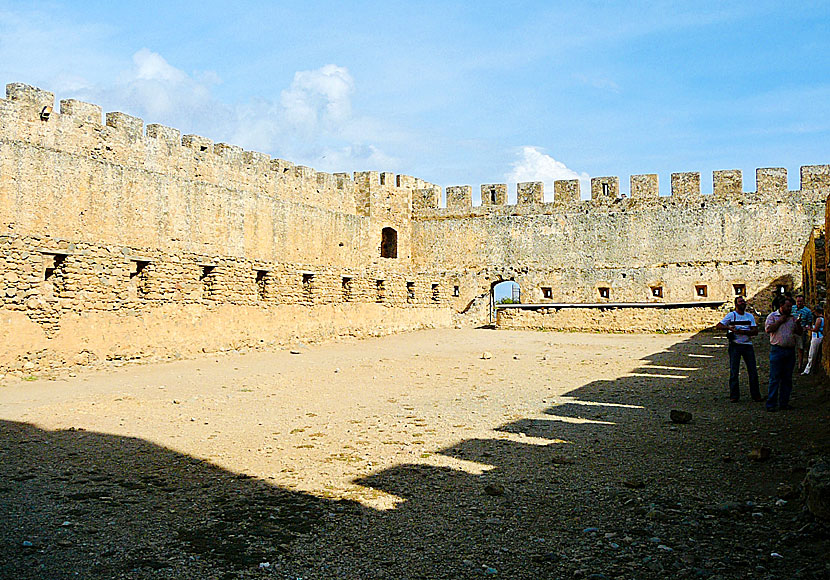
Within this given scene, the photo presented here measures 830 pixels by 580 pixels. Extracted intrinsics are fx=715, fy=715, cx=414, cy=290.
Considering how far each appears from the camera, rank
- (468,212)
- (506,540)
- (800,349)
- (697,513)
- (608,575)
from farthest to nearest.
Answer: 1. (468,212)
2. (800,349)
3. (697,513)
4. (506,540)
5. (608,575)

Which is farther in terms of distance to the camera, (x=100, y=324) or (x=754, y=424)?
(x=100, y=324)

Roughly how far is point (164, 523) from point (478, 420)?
4.40m

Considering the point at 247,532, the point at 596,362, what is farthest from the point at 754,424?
the point at 596,362

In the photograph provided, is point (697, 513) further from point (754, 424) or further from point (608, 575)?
point (754, 424)

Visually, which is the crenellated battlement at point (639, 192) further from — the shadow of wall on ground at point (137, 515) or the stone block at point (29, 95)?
the shadow of wall on ground at point (137, 515)

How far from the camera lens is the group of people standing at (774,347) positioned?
8250mm

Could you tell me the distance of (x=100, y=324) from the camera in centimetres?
1327

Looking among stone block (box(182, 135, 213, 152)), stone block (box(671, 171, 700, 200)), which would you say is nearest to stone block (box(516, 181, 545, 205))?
stone block (box(671, 171, 700, 200))

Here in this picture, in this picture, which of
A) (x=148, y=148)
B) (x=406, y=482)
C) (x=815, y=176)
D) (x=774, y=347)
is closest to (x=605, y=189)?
(x=815, y=176)

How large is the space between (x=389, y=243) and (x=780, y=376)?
2221 centimetres

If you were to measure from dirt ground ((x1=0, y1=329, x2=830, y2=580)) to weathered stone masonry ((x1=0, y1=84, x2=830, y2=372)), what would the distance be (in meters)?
2.85

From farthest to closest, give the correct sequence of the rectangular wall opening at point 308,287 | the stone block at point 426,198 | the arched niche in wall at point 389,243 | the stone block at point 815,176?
the stone block at point 426,198 → the arched niche in wall at point 389,243 → the stone block at point 815,176 → the rectangular wall opening at point 308,287

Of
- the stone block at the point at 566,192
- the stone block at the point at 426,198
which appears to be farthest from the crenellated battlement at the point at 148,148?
the stone block at the point at 566,192

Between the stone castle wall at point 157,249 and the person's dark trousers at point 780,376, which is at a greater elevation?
the stone castle wall at point 157,249
